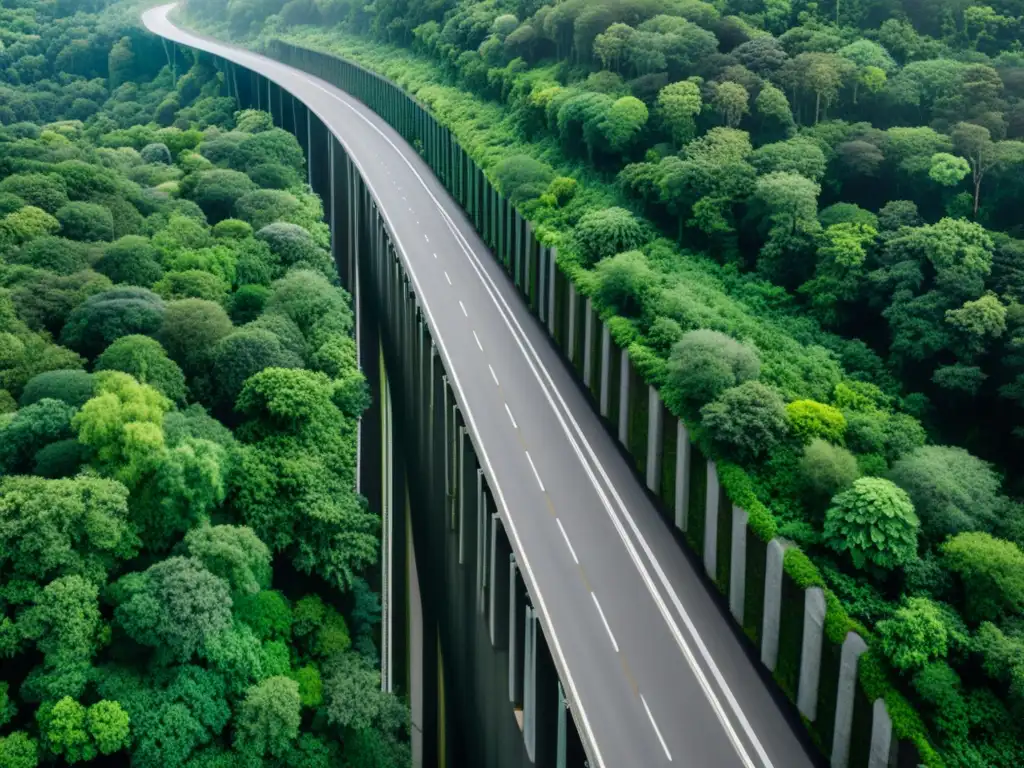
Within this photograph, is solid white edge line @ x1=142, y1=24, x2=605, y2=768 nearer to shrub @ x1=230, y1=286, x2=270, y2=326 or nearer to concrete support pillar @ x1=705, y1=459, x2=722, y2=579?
concrete support pillar @ x1=705, y1=459, x2=722, y2=579

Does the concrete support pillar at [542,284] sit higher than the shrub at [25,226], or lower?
lower

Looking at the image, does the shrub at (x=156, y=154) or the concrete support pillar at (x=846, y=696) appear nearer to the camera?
the concrete support pillar at (x=846, y=696)

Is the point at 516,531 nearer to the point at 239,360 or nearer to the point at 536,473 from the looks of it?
the point at 536,473

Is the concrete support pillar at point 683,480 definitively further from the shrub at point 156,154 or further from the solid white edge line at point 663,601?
the shrub at point 156,154

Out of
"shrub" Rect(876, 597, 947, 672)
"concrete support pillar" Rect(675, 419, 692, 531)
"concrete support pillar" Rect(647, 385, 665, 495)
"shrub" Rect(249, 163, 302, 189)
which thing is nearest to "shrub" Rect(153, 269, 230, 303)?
"shrub" Rect(249, 163, 302, 189)

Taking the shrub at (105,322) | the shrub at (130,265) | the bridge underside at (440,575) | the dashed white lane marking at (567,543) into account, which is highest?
the shrub at (130,265)

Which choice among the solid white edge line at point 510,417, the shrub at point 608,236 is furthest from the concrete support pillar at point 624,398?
the shrub at point 608,236

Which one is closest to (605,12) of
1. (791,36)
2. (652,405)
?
(791,36)
